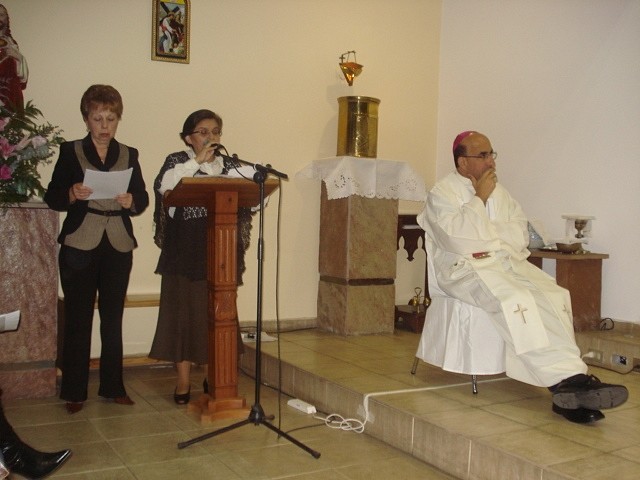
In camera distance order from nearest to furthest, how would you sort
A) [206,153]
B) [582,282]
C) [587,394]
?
1. [587,394]
2. [206,153]
3. [582,282]

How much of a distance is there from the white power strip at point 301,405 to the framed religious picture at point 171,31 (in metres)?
2.65

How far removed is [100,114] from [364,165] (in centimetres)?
217

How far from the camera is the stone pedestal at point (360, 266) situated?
534 cm

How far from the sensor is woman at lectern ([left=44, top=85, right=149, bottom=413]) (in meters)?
3.74

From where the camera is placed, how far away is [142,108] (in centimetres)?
505

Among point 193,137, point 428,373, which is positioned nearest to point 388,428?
point 428,373

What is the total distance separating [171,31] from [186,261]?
2.13m

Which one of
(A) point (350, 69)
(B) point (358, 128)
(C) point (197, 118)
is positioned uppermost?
(A) point (350, 69)

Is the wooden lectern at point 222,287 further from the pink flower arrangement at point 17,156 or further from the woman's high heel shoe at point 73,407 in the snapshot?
the pink flower arrangement at point 17,156

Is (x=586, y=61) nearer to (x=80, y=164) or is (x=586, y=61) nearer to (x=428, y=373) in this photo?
(x=428, y=373)

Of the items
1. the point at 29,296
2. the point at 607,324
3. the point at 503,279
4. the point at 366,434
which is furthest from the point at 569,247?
the point at 29,296

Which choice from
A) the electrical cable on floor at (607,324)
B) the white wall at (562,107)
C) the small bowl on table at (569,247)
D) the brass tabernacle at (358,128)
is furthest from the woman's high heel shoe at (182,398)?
the white wall at (562,107)

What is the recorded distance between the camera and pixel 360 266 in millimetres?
5359

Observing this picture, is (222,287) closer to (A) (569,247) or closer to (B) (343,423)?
(B) (343,423)
